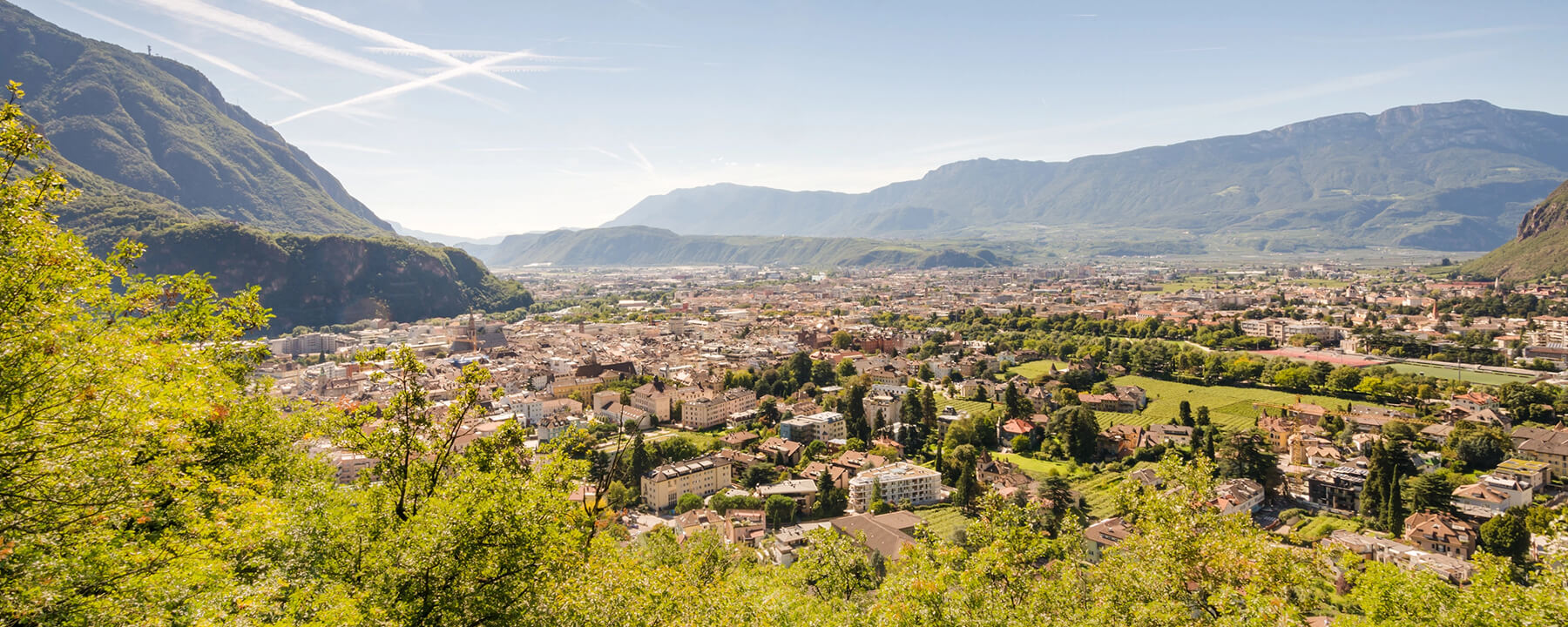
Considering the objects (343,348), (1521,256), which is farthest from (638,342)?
(1521,256)

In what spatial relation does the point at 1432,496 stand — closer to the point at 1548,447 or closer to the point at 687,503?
the point at 1548,447

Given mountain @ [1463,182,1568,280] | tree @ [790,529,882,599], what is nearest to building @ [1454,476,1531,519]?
tree @ [790,529,882,599]

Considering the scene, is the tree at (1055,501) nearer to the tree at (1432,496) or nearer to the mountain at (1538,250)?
the tree at (1432,496)

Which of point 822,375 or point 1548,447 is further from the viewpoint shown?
point 822,375

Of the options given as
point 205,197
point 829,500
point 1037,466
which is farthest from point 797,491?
point 205,197

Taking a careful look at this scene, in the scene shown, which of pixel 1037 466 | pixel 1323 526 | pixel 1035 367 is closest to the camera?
pixel 1323 526

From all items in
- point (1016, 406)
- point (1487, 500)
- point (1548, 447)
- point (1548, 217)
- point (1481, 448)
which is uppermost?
point (1548, 217)

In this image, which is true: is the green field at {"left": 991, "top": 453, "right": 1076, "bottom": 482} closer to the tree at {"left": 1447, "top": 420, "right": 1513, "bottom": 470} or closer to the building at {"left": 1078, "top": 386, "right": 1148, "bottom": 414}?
the building at {"left": 1078, "top": 386, "right": 1148, "bottom": 414}
